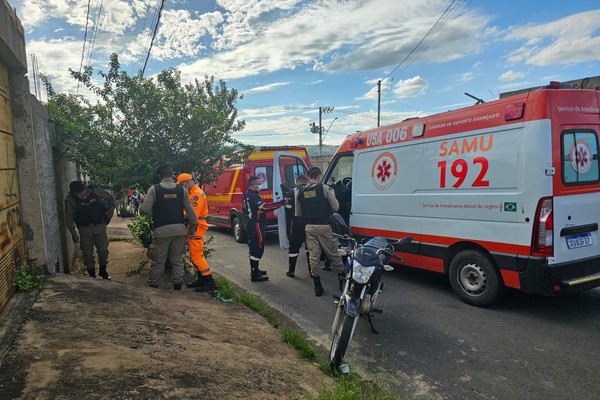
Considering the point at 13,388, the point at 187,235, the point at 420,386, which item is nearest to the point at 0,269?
the point at 13,388

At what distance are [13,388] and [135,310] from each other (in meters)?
1.68

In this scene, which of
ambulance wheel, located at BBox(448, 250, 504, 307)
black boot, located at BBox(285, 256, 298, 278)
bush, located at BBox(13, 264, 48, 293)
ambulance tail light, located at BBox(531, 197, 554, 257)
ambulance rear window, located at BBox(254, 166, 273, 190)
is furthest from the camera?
ambulance rear window, located at BBox(254, 166, 273, 190)

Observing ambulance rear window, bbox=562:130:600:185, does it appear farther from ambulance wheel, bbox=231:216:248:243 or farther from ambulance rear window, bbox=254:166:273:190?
ambulance wheel, bbox=231:216:248:243

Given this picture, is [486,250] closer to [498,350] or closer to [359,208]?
[498,350]

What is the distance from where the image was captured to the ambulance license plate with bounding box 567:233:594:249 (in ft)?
13.2


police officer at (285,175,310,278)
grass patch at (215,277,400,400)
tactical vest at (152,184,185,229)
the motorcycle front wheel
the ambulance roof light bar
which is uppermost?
the ambulance roof light bar

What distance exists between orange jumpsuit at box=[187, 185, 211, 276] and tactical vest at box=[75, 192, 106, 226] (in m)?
1.37

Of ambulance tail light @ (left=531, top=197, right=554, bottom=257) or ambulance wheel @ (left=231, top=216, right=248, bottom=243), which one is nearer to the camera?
ambulance tail light @ (left=531, top=197, right=554, bottom=257)

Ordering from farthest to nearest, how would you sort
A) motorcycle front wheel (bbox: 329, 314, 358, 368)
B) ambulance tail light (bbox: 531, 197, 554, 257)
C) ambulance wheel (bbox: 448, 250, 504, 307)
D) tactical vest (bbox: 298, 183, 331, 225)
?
tactical vest (bbox: 298, 183, 331, 225), ambulance wheel (bbox: 448, 250, 504, 307), ambulance tail light (bbox: 531, 197, 554, 257), motorcycle front wheel (bbox: 329, 314, 358, 368)

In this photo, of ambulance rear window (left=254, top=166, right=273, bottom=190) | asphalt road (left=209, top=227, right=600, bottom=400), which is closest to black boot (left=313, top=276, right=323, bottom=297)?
asphalt road (left=209, top=227, right=600, bottom=400)

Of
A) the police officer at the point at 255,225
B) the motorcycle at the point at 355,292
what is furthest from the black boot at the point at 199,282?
the motorcycle at the point at 355,292

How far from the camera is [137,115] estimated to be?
587 cm

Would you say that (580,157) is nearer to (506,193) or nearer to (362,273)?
(506,193)

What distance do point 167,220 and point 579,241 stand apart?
477 cm
